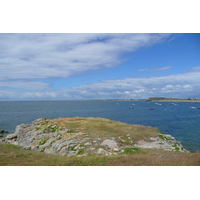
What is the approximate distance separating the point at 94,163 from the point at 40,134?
24.3m

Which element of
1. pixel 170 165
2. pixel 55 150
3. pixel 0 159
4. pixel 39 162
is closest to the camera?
pixel 170 165

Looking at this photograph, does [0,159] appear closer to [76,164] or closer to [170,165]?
[76,164]

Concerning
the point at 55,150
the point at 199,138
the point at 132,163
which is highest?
the point at 132,163

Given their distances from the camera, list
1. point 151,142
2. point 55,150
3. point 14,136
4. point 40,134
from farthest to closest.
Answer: point 14,136 < point 40,134 < point 151,142 < point 55,150

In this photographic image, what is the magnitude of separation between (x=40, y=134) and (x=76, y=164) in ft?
77.5

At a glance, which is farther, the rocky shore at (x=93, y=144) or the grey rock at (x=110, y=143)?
the grey rock at (x=110, y=143)

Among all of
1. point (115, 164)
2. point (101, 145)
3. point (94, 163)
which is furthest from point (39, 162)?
point (101, 145)

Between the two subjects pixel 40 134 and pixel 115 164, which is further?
pixel 40 134

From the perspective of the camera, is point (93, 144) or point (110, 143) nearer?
point (93, 144)

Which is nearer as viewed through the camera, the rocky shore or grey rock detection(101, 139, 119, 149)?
the rocky shore

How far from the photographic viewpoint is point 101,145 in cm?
2298

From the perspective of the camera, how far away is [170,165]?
12891 mm

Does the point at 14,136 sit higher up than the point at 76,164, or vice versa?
the point at 76,164

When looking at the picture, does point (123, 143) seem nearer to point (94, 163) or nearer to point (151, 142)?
point (151, 142)
